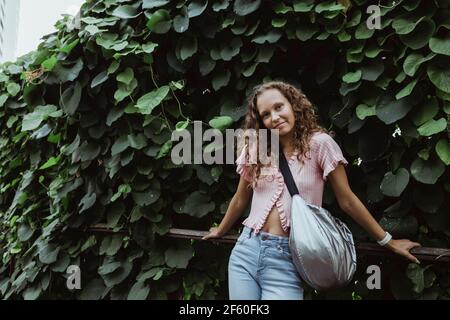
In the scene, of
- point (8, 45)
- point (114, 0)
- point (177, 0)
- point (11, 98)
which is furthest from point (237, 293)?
point (8, 45)

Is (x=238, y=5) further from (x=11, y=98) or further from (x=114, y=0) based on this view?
(x=11, y=98)

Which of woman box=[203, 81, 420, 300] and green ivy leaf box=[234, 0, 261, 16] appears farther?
green ivy leaf box=[234, 0, 261, 16]

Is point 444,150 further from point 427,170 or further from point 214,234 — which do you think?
point 214,234

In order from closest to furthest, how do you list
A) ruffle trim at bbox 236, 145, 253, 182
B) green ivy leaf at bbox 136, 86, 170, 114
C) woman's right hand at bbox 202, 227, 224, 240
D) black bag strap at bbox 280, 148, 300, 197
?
black bag strap at bbox 280, 148, 300, 197, ruffle trim at bbox 236, 145, 253, 182, woman's right hand at bbox 202, 227, 224, 240, green ivy leaf at bbox 136, 86, 170, 114

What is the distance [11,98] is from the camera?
274cm

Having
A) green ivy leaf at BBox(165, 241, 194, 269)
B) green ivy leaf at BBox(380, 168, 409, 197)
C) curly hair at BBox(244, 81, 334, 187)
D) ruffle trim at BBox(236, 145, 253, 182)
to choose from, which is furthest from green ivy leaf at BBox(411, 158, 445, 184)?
green ivy leaf at BBox(165, 241, 194, 269)

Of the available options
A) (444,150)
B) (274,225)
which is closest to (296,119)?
(274,225)

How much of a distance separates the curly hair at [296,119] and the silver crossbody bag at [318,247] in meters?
0.18

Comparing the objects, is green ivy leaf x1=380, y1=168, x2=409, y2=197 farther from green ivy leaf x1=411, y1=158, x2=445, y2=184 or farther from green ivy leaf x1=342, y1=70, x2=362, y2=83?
green ivy leaf x1=342, y1=70, x2=362, y2=83

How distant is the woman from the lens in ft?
4.12

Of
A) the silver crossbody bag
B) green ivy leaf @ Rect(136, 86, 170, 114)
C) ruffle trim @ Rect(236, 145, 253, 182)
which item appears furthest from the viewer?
green ivy leaf @ Rect(136, 86, 170, 114)

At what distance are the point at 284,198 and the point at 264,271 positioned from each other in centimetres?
23

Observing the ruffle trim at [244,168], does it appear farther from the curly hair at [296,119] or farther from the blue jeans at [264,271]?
the blue jeans at [264,271]

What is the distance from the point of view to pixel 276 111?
4.44ft
